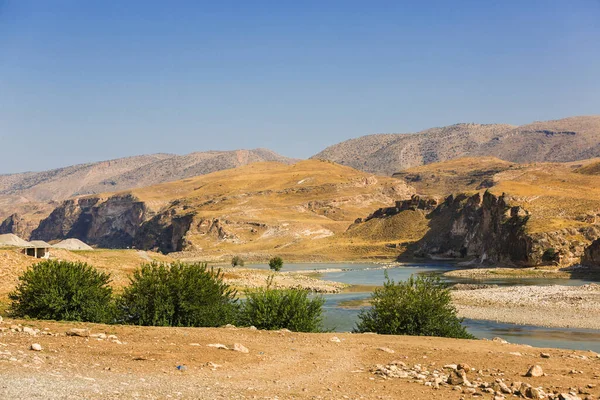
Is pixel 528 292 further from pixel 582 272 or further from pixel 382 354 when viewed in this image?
pixel 382 354

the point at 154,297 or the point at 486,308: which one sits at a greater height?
the point at 154,297

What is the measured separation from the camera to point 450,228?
130m

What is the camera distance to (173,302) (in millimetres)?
23719

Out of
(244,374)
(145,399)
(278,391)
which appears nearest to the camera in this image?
(145,399)

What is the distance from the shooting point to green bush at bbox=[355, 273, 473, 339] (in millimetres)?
23359


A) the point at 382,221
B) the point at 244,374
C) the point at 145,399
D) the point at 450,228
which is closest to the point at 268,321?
the point at 244,374

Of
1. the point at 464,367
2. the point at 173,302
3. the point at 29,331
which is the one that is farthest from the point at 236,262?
the point at 464,367

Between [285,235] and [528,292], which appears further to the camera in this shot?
[285,235]

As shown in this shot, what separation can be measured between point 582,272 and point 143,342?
231ft

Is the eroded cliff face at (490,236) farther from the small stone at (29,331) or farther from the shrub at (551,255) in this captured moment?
the small stone at (29,331)

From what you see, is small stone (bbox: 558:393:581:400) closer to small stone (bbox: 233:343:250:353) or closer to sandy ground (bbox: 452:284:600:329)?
small stone (bbox: 233:343:250:353)

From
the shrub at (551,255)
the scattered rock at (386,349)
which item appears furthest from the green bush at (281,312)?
the shrub at (551,255)

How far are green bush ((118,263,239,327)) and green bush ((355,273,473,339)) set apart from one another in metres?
5.30

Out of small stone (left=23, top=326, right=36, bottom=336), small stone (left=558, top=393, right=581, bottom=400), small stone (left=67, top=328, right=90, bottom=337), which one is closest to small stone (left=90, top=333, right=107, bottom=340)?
small stone (left=67, top=328, right=90, bottom=337)
